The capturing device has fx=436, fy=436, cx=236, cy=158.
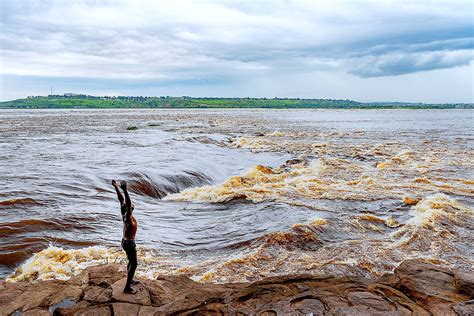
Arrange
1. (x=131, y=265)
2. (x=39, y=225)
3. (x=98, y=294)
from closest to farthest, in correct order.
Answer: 1. (x=131, y=265)
2. (x=98, y=294)
3. (x=39, y=225)

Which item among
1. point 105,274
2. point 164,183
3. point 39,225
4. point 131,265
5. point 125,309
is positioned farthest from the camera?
point 164,183

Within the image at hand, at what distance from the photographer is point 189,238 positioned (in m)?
14.4

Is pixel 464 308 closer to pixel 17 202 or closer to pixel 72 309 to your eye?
pixel 72 309

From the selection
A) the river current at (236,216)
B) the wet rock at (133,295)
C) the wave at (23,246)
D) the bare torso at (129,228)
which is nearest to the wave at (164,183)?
the river current at (236,216)

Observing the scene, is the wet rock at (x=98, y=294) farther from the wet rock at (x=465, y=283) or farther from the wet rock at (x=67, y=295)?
the wet rock at (x=465, y=283)

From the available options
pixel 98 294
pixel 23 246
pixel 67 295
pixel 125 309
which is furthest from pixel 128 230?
pixel 23 246

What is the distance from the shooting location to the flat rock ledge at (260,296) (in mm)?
7395

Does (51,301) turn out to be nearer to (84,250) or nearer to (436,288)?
(84,250)

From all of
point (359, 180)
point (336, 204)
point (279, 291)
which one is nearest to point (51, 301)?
point (279, 291)

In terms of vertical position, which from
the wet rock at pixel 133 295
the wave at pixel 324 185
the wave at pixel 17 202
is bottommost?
the wave at pixel 324 185

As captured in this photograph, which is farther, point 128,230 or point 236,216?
point 236,216

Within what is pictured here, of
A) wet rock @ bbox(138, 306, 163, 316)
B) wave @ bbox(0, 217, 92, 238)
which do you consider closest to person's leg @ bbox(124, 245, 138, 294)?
wet rock @ bbox(138, 306, 163, 316)

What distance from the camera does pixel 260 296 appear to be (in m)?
7.96

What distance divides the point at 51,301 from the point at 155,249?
505 centimetres
